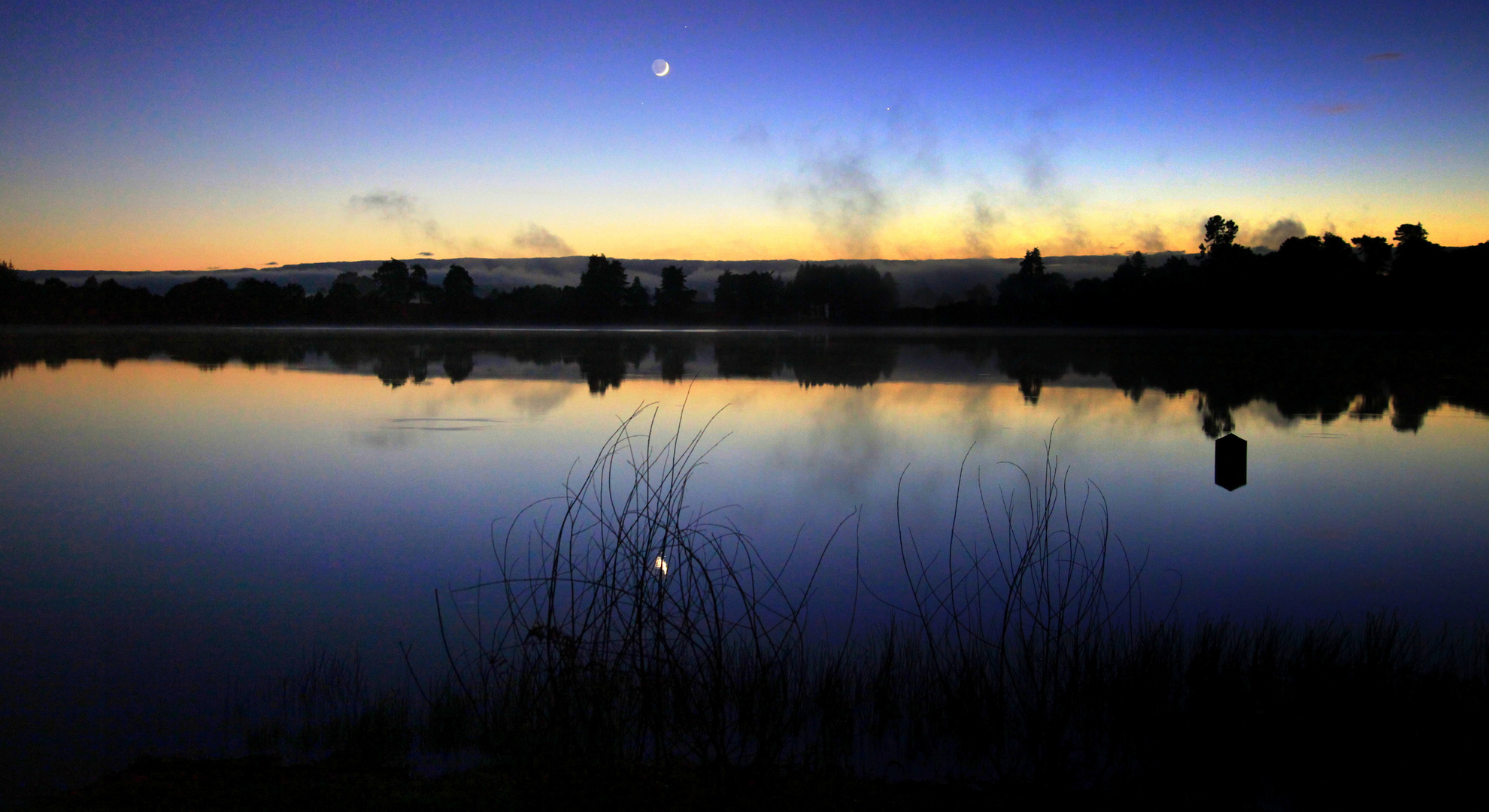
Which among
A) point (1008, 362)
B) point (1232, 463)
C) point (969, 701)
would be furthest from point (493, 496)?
point (1008, 362)

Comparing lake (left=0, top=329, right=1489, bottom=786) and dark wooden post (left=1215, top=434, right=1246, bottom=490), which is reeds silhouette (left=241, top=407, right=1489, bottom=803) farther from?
dark wooden post (left=1215, top=434, right=1246, bottom=490)

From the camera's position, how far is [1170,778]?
4.11m

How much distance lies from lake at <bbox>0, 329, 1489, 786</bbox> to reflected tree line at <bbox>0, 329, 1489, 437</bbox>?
494mm

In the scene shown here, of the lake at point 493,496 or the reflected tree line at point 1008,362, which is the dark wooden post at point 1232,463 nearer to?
the lake at point 493,496

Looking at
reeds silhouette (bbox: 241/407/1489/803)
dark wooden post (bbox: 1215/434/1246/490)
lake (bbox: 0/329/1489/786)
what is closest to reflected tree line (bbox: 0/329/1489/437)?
lake (bbox: 0/329/1489/786)

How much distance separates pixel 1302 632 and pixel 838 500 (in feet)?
15.5

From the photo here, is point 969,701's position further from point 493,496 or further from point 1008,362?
point 1008,362

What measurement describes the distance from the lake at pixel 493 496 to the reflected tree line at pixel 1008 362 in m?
0.49

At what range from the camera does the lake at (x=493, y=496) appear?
18.4 ft

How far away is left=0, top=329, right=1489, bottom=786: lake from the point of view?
5.61 metres

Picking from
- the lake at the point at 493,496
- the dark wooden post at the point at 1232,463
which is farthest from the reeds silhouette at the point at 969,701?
the dark wooden post at the point at 1232,463

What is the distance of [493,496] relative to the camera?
9.93 metres

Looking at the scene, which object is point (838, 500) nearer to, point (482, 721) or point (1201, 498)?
point (1201, 498)

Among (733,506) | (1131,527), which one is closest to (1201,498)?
(1131,527)
